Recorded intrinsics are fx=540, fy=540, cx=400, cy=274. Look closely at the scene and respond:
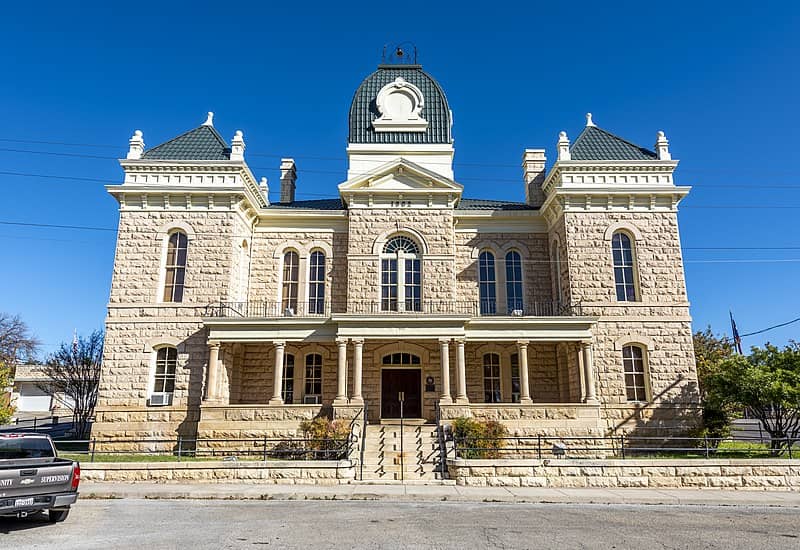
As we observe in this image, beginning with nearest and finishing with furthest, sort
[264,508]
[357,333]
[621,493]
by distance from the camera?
[264,508]
[621,493]
[357,333]

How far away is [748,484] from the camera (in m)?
15.2

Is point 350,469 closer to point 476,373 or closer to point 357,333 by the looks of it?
point 357,333

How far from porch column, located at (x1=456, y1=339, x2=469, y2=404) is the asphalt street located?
8.56m

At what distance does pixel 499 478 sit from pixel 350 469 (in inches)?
168

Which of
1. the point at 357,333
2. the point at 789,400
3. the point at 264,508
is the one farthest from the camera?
the point at 357,333

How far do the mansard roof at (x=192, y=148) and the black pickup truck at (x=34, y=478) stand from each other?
642 inches

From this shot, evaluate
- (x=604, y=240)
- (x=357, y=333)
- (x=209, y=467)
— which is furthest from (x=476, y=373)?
(x=209, y=467)

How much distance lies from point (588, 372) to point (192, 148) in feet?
65.2

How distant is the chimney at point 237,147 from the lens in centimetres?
2412

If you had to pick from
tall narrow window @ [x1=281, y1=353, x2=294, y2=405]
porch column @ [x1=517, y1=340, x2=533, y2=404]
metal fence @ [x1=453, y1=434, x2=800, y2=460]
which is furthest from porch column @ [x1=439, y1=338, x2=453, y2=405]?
tall narrow window @ [x1=281, y1=353, x2=294, y2=405]

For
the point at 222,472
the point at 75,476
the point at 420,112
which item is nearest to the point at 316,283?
the point at 420,112

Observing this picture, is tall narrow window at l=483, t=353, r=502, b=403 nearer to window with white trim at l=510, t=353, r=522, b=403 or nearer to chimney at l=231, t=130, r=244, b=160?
window with white trim at l=510, t=353, r=522, b=403

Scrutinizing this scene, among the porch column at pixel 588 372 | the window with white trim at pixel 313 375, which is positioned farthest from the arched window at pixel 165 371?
the porch column at pixel 588 372

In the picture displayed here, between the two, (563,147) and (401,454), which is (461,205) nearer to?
(563,147)
